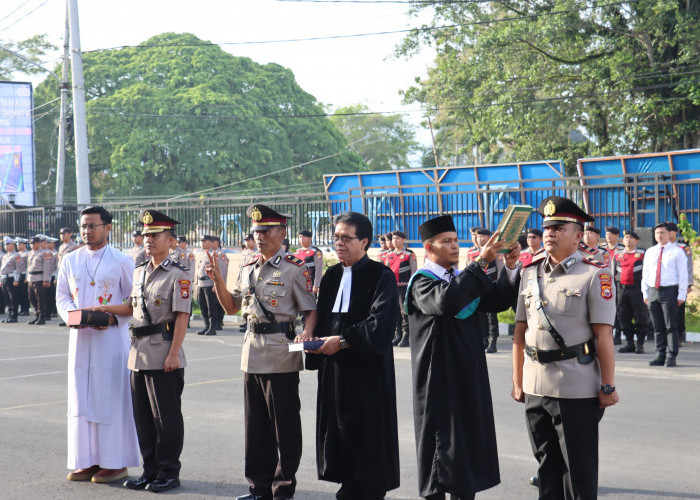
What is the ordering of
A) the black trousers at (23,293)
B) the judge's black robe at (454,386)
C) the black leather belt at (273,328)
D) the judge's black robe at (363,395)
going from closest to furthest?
1. the judge's black robe at (454,386)
2. the judge's black robe at (363,395)
3. the black leather belt at (273,328)
4. the black trousers at (23,293)

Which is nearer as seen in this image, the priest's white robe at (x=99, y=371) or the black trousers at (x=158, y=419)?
the black trousers at (x=158, y=419)

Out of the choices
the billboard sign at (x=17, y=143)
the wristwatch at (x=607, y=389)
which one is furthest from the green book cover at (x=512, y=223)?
the billboard sign at (x=17, y=143)

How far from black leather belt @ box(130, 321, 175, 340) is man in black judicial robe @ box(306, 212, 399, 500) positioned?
1.25 m

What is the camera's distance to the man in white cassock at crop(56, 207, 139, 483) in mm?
6086

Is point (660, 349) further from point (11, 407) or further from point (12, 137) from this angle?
point (12, 137)

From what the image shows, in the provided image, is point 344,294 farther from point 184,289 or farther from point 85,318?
point 85,318

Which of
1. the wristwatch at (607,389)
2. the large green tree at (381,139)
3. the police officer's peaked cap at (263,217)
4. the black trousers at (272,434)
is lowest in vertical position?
the black trousers at (272,434)

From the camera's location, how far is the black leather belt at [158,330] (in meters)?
5.96

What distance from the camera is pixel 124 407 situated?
243 inches

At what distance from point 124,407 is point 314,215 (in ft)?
49.5

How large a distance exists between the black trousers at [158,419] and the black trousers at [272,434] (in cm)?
66

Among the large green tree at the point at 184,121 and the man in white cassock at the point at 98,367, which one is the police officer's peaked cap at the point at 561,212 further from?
the large green tree at the point at 184,121

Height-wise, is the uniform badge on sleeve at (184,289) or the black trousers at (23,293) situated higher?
the uniform badge on sleeve at (184,289)

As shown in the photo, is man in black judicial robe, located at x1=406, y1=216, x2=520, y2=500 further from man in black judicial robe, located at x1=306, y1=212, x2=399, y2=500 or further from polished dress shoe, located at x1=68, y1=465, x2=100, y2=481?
polished dress shoe, located at x1=68, y1=465, x2=100, y2=481
